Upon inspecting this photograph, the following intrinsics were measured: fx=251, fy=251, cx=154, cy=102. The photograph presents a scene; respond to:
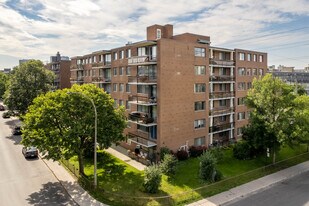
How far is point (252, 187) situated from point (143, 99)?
16866 mm

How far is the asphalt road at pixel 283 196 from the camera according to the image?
22359 mm

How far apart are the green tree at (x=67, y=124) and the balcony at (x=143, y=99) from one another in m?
6.18

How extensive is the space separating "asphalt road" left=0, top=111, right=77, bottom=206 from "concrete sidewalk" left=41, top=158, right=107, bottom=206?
1.35 ft

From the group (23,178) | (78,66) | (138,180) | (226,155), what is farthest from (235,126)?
(78,66)

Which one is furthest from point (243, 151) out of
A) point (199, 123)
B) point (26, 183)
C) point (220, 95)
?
point (26, 183)

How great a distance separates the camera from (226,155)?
1385 inches

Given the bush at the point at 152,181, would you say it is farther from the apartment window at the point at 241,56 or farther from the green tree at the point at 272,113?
the apartment window at the point at 241,56

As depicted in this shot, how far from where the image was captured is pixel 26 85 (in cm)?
5275

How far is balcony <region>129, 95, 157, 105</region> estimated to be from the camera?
31984 mm

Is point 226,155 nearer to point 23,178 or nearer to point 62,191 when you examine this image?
point 62,191

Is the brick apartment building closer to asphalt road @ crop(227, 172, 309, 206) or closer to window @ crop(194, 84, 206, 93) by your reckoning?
window @ crop(194, 84, 206, 93)

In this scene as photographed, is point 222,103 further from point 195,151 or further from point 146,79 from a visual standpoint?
point 146,79

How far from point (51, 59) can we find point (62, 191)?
76913mm

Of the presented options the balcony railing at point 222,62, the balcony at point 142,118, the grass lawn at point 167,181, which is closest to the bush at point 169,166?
the grass lawn at point 167,181
